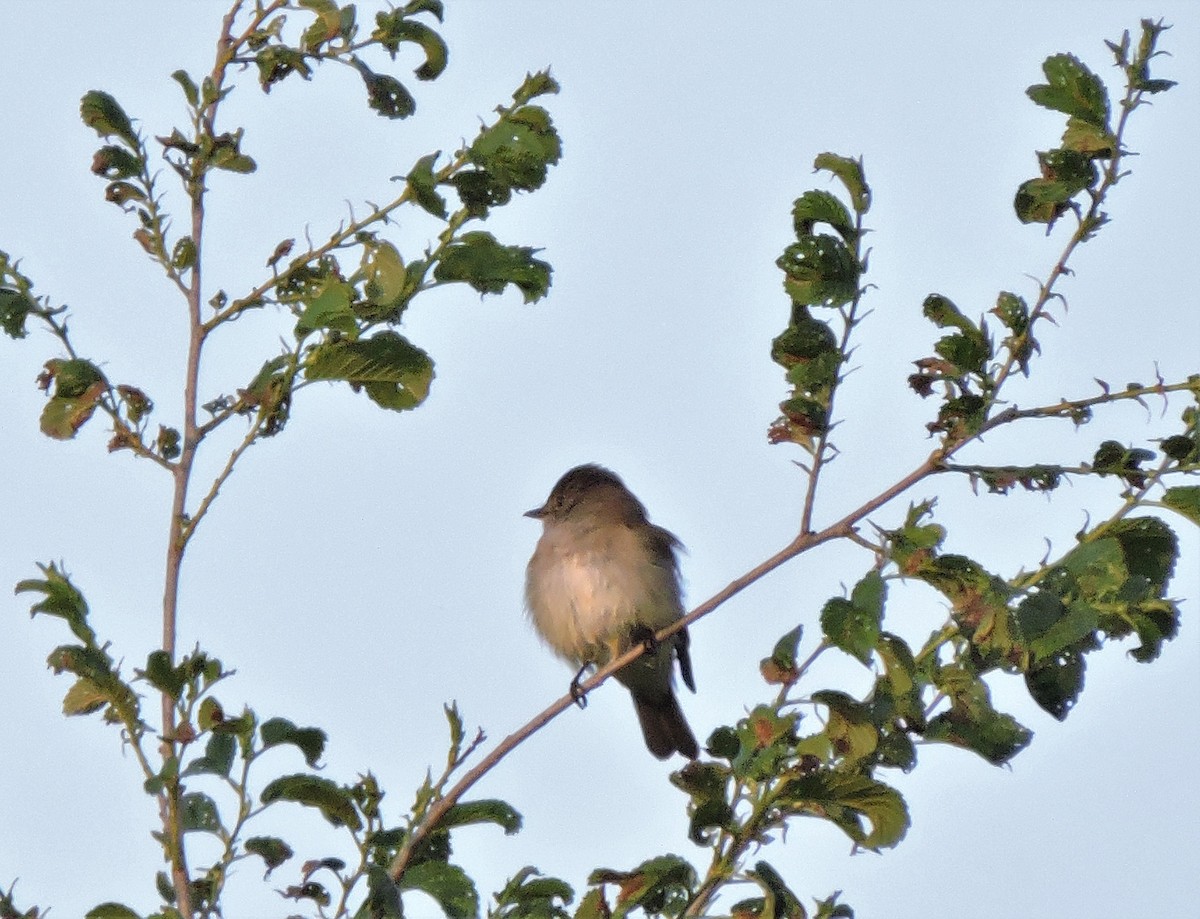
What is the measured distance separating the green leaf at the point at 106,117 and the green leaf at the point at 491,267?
0.89 metres

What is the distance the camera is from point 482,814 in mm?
3895

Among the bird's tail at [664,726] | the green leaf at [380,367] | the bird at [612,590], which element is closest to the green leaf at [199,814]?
the green leaf at [380,367]

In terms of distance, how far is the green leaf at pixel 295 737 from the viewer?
12.1 feet

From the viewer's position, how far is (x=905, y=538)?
10.9 feet

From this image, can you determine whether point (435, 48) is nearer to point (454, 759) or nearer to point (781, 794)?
point (454, 759)

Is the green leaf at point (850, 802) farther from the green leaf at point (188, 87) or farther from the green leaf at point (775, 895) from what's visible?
the green leaf at point (188, 87)

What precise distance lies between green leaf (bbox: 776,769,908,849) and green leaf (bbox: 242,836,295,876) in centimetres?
116

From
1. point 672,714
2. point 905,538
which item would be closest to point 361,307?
point 905,538

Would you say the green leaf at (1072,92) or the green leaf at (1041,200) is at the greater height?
the green leaf at (1072,92)

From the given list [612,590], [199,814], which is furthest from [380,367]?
[612,590]

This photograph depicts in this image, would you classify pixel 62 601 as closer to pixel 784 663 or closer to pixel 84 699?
pixel 84 699

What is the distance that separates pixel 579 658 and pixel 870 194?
5107 millimetres

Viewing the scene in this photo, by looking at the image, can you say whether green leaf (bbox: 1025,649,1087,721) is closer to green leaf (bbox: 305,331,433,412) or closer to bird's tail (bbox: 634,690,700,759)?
green leaf (bbox: 305,331,433,412)

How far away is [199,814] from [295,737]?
0.27 meters
